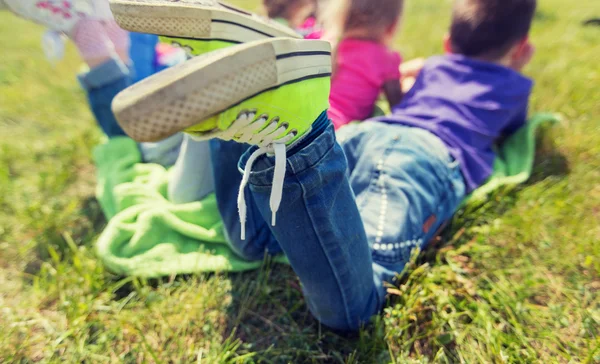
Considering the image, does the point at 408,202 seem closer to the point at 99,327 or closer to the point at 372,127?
the point at 372,127

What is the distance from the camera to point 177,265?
5.01ft

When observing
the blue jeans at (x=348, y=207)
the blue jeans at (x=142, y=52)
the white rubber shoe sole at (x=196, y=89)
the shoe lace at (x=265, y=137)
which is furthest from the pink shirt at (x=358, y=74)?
the white rubber shoe sole at (x=196, y=89)

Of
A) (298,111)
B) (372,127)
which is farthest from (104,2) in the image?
(298,111)

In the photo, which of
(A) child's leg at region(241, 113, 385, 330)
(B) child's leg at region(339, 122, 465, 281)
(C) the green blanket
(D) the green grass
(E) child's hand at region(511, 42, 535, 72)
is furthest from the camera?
(E) child's hand at region(511, 42, 535, 72)

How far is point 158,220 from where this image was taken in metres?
1.66

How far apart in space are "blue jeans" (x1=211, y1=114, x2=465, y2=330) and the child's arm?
0.62 metres

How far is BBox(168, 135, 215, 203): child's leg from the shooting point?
158 centimetres

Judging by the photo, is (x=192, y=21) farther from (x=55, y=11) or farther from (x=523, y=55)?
(x=523, y=55)

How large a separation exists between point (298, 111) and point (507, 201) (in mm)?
1357

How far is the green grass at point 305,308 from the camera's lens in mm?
1246

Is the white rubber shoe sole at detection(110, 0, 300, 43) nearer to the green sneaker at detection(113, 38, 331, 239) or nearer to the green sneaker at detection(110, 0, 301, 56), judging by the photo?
the green sneaker at detection(110, 0, 301, 56)

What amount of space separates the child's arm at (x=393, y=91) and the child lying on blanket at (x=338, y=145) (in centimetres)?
24

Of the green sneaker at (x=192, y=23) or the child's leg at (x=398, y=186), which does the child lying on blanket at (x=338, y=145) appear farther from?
the green sneaker at (x=192, y=23)

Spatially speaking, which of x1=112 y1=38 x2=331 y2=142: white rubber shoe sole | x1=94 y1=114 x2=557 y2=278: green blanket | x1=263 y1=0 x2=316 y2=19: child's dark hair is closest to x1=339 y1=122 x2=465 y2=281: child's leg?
x1=94 y1=114 x2=557 y2=278: green blanket
